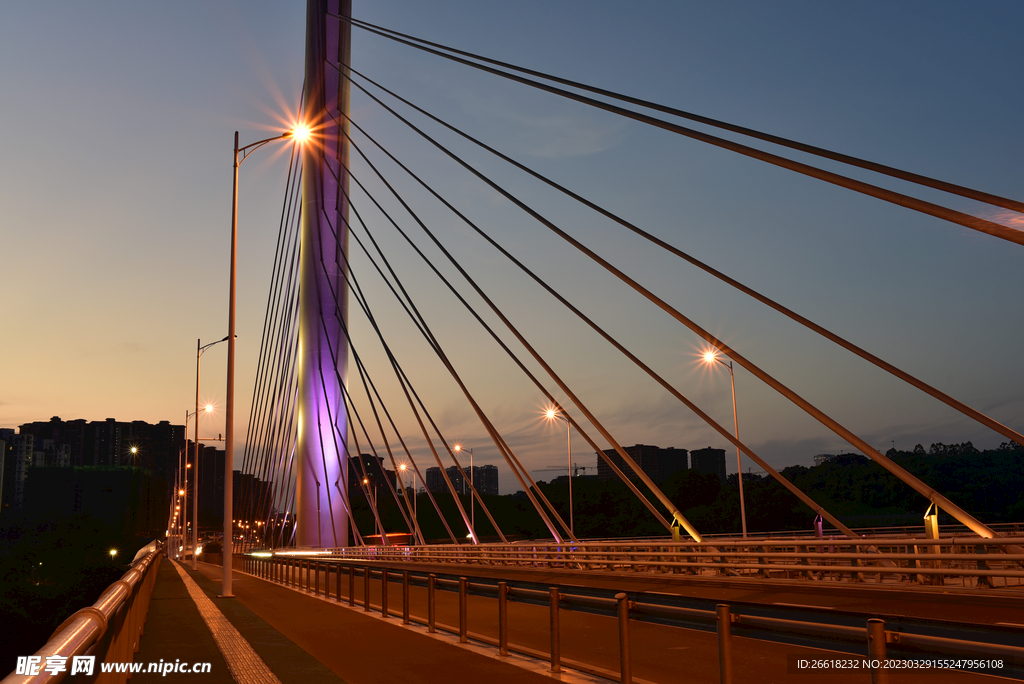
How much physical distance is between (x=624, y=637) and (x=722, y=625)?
4.67 ft

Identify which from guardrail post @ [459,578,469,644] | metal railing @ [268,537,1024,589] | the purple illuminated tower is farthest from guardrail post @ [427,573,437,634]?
the purple illuminated tower

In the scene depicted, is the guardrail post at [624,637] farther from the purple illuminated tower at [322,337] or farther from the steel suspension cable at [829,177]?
the purple illuminated tower at [322,337]

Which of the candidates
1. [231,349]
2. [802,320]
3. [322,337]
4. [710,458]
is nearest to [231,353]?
[231,349]

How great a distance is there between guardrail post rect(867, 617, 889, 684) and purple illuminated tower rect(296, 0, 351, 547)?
79.8 ft

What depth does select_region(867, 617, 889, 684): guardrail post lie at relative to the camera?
12.4 feet

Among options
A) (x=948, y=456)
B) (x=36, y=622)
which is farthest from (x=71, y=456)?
(x=948, y=456)

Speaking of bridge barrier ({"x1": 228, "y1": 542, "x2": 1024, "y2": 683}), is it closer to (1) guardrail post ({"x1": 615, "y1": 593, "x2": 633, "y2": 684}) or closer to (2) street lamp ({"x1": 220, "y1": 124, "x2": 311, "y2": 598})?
(1) guardrail post ({"x1": 615, "y1": 593, "x2": 633, "y2": 684})

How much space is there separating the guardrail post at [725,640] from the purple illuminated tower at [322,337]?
23203 millimetres

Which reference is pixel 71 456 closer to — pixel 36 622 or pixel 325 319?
pixel 36 622

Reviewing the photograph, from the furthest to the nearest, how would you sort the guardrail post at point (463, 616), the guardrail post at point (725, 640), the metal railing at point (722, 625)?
the guardrail post at point (463, 616), the guardrail post at point (725, 640), the metal railing at point (722, 625)

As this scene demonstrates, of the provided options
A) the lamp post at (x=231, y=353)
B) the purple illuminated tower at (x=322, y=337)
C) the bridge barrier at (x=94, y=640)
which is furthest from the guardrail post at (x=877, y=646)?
the purple illuminated tower at (x=322, y=337)

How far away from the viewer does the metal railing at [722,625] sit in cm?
342

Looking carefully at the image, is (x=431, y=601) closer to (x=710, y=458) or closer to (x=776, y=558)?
(x=776, y=558)

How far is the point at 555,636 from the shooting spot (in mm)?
7219
